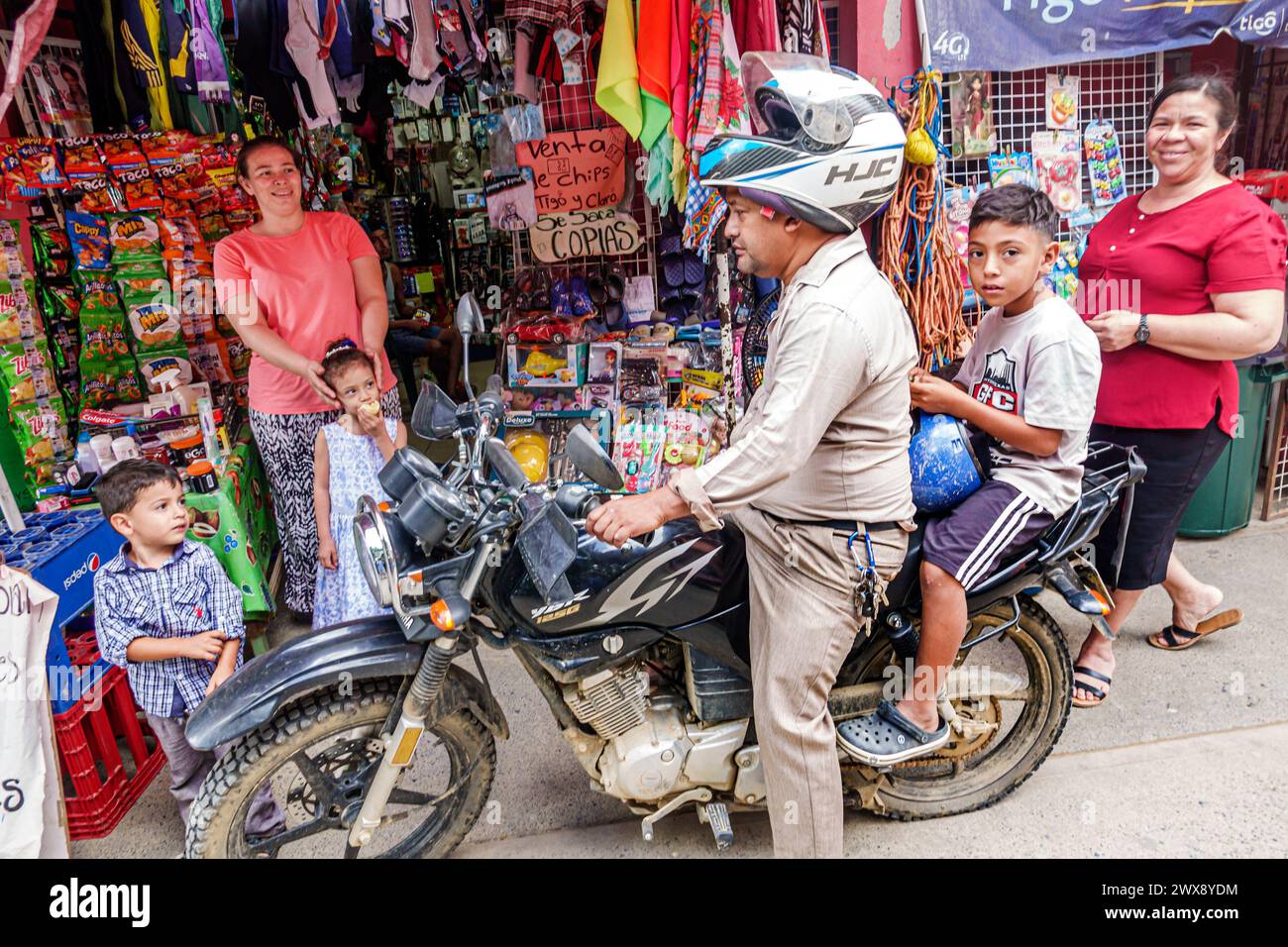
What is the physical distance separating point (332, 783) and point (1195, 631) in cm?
351

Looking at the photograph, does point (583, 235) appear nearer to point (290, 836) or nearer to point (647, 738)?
point (647, 738)

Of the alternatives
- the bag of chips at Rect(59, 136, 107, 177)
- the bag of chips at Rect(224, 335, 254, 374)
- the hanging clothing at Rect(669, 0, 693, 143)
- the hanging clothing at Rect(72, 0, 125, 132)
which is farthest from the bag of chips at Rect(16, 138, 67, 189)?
the hanging clothing at Rect(669, 0, 693, 143)

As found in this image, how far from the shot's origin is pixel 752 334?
14.1ft

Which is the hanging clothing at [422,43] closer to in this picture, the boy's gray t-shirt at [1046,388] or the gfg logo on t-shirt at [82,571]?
the gfg logo on t-shirt at [82,571]

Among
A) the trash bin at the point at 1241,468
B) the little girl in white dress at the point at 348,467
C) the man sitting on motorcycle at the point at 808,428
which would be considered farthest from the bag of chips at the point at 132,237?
the trash bin at the point at 1241,468

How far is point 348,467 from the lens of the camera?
3365mm

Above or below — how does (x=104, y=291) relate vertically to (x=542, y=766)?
above

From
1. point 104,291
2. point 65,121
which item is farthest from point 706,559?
point 65,121

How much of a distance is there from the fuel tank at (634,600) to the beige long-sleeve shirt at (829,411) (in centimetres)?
24

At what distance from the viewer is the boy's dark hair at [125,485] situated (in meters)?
2.73

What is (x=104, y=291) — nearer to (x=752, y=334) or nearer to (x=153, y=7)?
(x=153, y=7)

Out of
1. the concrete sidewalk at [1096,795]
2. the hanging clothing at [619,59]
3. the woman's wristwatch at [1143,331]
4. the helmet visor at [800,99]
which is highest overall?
the hanging clothing at [619,59]

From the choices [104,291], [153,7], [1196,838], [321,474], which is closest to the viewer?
[1196,838]

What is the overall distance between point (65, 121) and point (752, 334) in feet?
11.5
